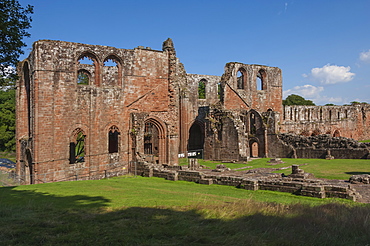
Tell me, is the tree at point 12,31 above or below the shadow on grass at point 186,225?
above

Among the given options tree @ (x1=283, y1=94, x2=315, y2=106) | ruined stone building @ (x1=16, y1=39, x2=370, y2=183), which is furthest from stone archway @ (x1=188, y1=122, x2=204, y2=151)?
tree @ (x1=283, y1=94, x2=315, y2=106)

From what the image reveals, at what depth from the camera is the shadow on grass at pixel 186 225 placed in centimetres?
580

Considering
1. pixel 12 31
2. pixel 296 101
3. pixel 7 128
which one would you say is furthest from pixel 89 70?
pixel 296 101

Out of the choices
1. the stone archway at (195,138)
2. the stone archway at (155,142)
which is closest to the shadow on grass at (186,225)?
the stone archway at (155,142)

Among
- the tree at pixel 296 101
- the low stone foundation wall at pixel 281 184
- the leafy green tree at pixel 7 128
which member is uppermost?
the tree at pixel 296 101

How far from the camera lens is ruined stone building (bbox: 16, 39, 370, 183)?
19734 millimetres

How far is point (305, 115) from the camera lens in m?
40.5

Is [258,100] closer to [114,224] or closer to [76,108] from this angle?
[76,108]

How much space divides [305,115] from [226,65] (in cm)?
1267

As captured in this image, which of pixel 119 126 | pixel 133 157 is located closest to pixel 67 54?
pixel 119 126

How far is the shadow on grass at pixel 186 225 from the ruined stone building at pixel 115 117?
474 inches

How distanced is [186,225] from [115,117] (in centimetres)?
1703

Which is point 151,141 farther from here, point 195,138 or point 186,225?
point 186,225

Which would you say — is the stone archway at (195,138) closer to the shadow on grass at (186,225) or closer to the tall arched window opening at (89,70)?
the tall arched window opening at (89,70)
